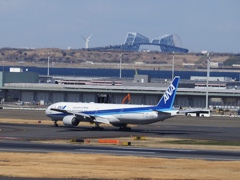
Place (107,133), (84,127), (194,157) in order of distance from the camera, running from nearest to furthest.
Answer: (194,157)
(107,133)
(84,127)

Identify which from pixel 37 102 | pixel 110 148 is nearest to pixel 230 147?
pixel 110 148

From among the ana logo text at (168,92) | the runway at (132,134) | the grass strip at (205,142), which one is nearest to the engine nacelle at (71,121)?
the runway at (132,134)

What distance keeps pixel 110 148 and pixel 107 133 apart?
24.4m

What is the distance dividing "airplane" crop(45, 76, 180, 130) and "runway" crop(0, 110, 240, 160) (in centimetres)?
138

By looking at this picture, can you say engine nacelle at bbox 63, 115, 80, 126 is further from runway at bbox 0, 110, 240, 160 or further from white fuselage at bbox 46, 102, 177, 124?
white fuselage at bbox 46, 102, 177, 124

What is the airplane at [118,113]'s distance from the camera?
10106 cm

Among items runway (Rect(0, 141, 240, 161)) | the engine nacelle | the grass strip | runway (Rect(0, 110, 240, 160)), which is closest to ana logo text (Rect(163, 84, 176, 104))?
runway (Rect(0, 110, 240, 160))

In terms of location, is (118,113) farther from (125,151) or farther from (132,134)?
(125,151)

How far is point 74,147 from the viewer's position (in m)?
74.8

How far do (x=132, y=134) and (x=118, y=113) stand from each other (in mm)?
6870

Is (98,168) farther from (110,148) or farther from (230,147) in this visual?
(230,147)

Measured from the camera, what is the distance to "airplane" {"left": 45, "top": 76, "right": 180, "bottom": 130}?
10106 centimetres

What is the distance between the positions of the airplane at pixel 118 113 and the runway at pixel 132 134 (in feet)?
4.53

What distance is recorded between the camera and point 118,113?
10456 centimetres
